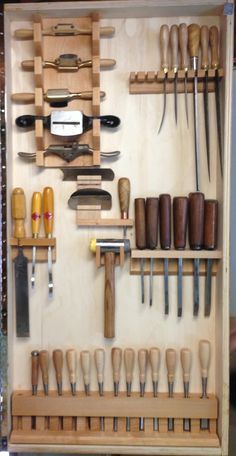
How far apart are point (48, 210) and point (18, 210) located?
0.09 m

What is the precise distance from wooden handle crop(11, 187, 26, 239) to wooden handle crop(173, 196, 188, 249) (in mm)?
472

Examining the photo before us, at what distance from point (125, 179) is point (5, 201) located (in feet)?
1.24

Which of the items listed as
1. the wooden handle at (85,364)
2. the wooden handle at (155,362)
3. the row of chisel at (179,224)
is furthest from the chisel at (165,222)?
the wooden handle at (85,364)

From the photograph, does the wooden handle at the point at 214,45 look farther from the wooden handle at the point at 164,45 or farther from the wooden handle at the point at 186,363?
the wooden handle at the point at 186,363

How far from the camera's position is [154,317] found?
1.32 metres

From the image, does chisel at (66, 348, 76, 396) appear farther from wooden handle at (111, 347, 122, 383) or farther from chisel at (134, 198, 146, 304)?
chisel at (134, 198, 146, 304)

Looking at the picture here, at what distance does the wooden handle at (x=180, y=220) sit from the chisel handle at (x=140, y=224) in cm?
10

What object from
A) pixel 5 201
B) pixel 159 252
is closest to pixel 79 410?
pixel 159 252

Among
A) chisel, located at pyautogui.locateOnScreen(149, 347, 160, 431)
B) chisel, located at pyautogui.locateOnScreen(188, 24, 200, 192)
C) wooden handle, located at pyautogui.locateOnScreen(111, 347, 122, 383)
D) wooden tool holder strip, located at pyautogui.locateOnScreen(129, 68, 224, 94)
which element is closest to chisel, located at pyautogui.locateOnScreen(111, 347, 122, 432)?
wooden handle, located at pyautogui.locateOnScreen(111, 347, 122, 383)

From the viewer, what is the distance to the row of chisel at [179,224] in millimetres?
1251

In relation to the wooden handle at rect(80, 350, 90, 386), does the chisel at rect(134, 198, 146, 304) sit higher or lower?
higher

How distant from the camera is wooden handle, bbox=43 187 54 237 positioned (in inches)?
50.8

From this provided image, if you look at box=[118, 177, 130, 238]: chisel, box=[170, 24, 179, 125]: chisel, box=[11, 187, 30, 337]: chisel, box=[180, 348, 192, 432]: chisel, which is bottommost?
box=[180, 348, 192, 432]: chisel

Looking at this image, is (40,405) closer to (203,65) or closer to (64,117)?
(64,117)
